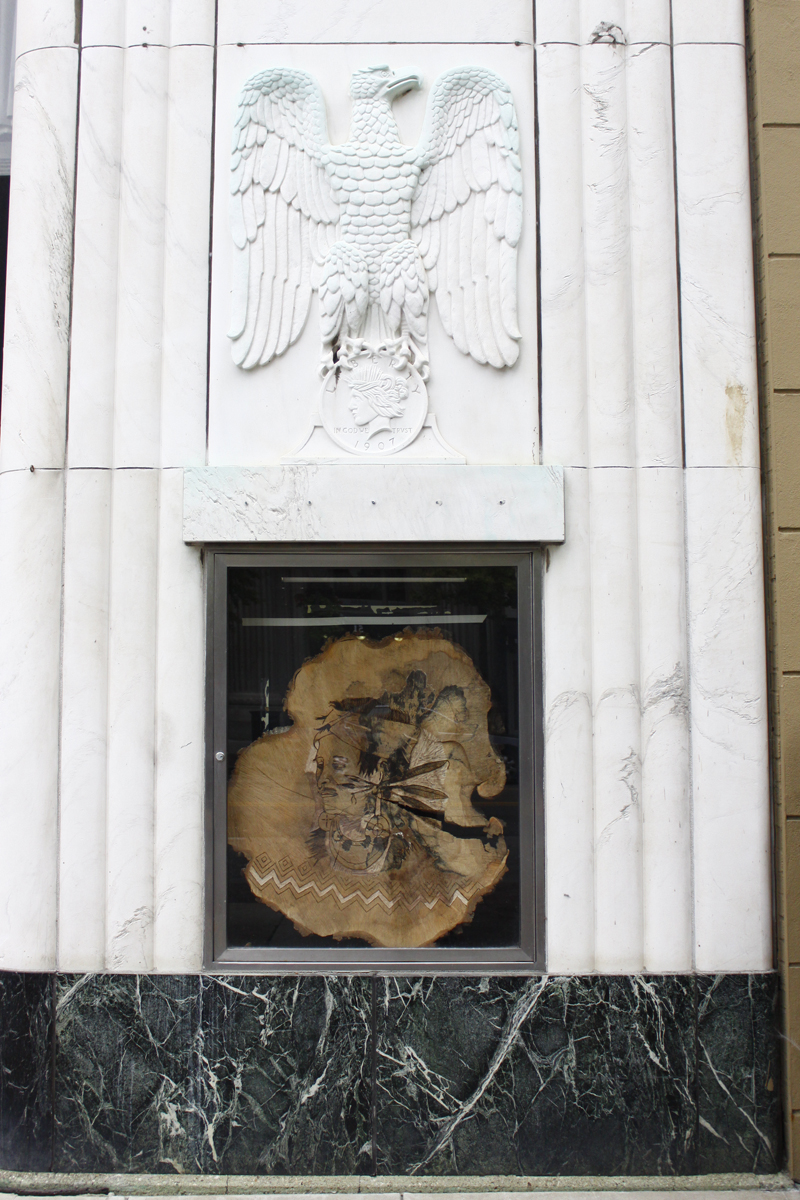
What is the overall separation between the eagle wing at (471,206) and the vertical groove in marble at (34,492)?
5.38 ft

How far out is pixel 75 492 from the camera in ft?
11.6

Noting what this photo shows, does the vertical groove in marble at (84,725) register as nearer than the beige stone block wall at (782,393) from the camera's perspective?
No

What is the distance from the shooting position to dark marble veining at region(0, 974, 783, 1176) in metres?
3.30

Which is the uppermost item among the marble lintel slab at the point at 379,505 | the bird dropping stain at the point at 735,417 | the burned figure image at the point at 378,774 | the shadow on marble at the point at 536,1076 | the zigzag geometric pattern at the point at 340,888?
the bird dropping stain at the point at 735,417

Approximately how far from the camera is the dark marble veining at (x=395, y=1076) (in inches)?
130

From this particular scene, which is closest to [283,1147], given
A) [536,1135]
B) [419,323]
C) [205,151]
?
[536,1135]

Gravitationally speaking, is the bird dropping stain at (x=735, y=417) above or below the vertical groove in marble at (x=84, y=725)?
above

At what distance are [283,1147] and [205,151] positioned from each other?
434 cm

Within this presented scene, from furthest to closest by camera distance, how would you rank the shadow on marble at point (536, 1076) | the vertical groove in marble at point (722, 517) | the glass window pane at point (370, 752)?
the glass window pane at point (370, 752), the vertical groove in marble at point (722, 517), the shadow on marble at point (536, 1076)

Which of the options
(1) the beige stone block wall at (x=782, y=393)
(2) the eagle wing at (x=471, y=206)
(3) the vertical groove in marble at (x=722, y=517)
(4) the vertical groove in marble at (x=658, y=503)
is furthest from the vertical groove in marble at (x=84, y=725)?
(1) the beige stone block wall at (x=782, y=393)

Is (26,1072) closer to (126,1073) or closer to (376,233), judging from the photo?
(126,1073)

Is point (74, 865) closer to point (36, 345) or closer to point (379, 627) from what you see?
point (379, 627)

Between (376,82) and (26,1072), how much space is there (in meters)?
4.56

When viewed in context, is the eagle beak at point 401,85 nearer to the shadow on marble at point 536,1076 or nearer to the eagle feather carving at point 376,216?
the eagle feather carving at point 376,216
